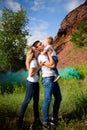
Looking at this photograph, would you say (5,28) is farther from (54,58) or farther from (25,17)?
(54,58)

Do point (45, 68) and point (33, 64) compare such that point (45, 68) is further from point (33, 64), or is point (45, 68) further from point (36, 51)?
point (36, 51)

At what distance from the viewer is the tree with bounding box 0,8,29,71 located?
32769mm

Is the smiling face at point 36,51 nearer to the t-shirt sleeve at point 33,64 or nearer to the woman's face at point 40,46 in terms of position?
the woman's face at point 40,46

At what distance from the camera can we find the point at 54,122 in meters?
6.77

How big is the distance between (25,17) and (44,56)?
28.4m

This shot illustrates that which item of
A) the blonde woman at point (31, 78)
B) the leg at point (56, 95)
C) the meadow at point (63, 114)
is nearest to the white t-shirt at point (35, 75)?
the blonde woman at point (31, 78)

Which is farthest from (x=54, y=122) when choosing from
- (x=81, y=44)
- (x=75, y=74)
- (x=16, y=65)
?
(x=16, y=65)

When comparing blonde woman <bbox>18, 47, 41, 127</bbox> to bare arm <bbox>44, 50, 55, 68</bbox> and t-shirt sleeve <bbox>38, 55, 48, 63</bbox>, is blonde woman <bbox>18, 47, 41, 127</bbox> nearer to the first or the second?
t-shirt sleeve <bbox>38, 55, 48, 63</bbox>

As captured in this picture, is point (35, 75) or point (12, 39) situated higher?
point (12, 39)

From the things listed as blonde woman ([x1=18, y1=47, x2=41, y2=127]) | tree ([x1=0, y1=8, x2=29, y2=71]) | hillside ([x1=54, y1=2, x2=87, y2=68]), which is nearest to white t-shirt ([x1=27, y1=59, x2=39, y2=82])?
blonde woman ([x1=18, y1=47, x2=41, y2=127])

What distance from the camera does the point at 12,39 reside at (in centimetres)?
3341

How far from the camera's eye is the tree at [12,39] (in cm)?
3277

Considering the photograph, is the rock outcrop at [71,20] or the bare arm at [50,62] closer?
the bare arm at [50,62]

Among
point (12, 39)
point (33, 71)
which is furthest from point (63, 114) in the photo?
point (12, 39)
